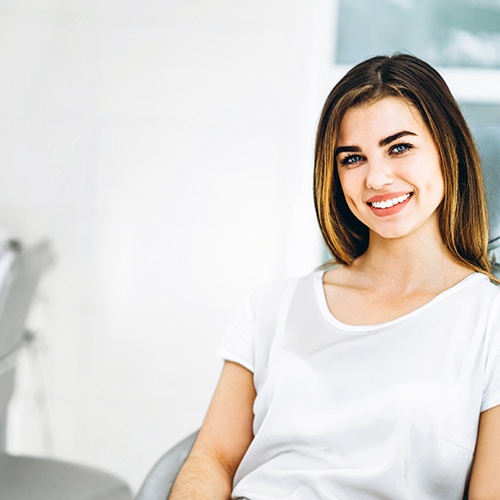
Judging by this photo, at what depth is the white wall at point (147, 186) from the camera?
278cm

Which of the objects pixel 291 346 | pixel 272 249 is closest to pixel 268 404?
pixel 291 346

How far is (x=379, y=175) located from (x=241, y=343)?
377 millimetres

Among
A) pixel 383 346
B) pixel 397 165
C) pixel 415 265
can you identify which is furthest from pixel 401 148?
pixel 383 346

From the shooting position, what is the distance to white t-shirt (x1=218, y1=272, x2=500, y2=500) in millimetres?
1162

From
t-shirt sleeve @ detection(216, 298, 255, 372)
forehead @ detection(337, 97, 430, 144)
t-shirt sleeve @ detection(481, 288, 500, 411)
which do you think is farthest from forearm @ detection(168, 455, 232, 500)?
forehead @ detection(337, 97, 430, 144)

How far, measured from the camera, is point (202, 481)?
128cm

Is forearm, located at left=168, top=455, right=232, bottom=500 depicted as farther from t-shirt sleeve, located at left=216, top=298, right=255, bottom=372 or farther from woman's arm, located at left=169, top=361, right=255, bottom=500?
t-shirt sleeve, located at left=216, top=298, right=255, bottom=372

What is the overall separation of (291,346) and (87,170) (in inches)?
67.9

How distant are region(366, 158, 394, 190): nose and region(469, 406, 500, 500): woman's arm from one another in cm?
37

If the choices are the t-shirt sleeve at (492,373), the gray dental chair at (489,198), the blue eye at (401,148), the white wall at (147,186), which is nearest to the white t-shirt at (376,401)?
the t-shirt sleeve at (492,373)

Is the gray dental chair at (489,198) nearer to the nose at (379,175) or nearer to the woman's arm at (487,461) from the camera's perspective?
the nose at (379,175)

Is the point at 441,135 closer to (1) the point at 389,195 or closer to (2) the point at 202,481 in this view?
(1) the point at 389,195

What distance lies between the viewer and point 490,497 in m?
1.11

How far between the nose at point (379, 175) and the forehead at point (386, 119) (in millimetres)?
36
